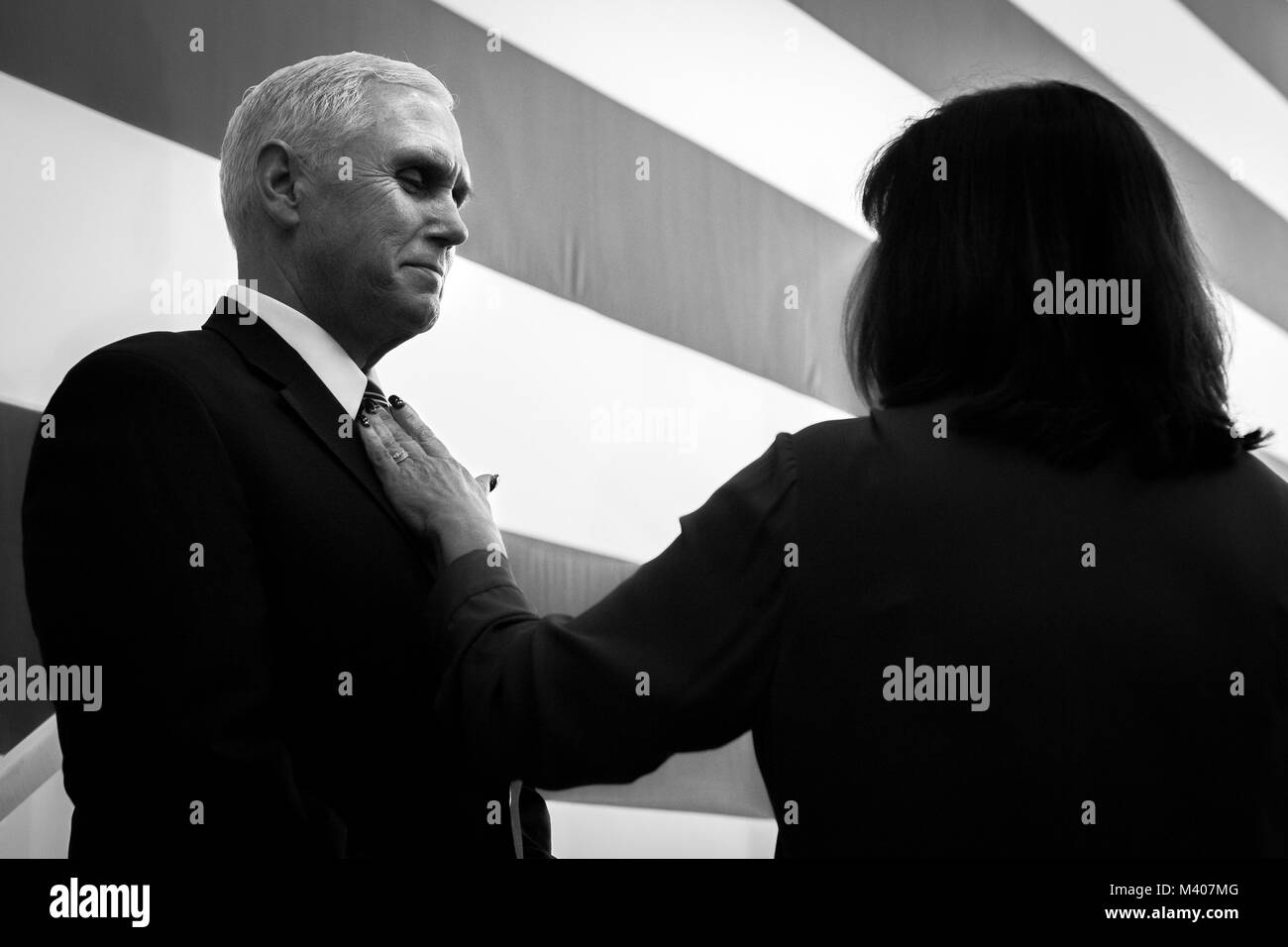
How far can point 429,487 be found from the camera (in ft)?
4.17

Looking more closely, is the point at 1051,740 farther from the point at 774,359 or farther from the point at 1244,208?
the point at 1244,208

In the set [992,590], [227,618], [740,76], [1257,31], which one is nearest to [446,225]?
[227,618]

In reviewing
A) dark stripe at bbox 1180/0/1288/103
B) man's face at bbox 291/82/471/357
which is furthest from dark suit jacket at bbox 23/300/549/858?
dark stripe at bbox 1180/0/1288/103

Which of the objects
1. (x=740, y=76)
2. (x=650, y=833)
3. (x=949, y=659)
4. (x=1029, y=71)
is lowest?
(x=650, y=833)

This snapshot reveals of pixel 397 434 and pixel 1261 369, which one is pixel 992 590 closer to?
pixel 397 434

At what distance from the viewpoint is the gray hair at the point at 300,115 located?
1350mm

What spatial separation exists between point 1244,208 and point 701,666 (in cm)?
222

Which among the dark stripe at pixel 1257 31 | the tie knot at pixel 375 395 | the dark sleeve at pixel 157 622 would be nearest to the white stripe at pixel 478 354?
the tie knot at pixel 375 395

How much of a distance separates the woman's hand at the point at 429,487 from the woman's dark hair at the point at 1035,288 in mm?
394

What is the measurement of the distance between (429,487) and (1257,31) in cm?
228
